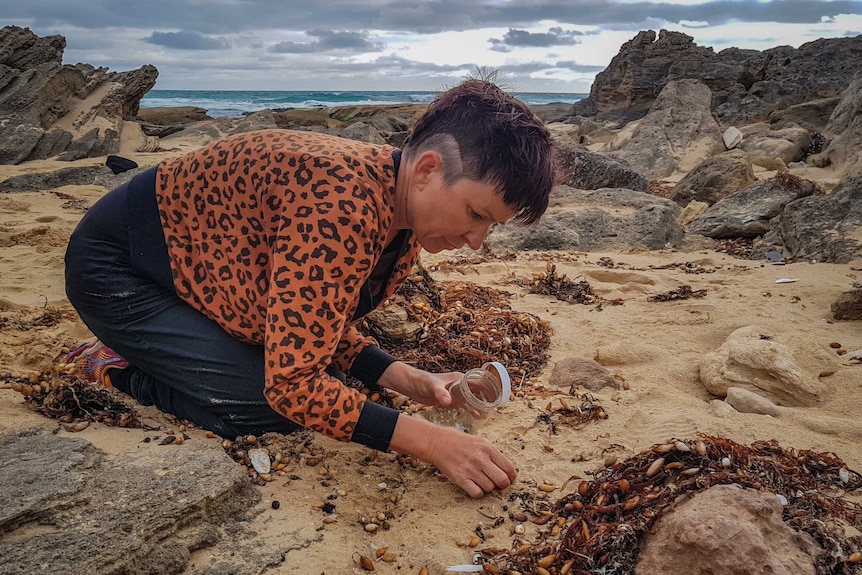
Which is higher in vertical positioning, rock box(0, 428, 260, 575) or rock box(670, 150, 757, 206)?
rock box(670, 150, 757, 206)

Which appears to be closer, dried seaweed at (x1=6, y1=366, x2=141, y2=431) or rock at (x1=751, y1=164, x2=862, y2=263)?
dried seaweed at (x1=6, y1=366, x2=141, y2=431)

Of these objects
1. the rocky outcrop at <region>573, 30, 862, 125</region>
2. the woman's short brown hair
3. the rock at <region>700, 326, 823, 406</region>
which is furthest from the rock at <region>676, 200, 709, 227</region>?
the rocky outcrop at <region>573, 30, 862, 125</region>

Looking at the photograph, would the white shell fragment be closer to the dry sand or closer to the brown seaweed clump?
the dry sand

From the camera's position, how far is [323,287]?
2113 millimetres

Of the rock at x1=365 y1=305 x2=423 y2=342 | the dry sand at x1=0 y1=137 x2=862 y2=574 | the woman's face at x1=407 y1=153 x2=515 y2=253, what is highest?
the woman's face at x1=407 y1=153 x2=515 y2=253

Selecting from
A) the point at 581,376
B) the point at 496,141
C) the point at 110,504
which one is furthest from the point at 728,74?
the point at 110,504

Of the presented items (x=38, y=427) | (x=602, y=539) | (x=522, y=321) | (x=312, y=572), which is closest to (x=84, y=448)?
(x=38, y=427)

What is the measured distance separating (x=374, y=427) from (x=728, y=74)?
2644 cm

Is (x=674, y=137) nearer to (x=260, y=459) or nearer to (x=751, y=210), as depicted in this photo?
(x=751, y=210)

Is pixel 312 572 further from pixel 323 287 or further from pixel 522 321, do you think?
pixel 522 321

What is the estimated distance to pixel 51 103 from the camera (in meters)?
12.8

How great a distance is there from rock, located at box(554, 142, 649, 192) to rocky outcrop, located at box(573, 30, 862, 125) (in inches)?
519

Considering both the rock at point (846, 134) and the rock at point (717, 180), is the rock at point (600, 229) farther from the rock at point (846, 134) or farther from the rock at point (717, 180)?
the rock at point (846, 134)

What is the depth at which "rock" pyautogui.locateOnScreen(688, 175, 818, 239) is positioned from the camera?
6887 mm
